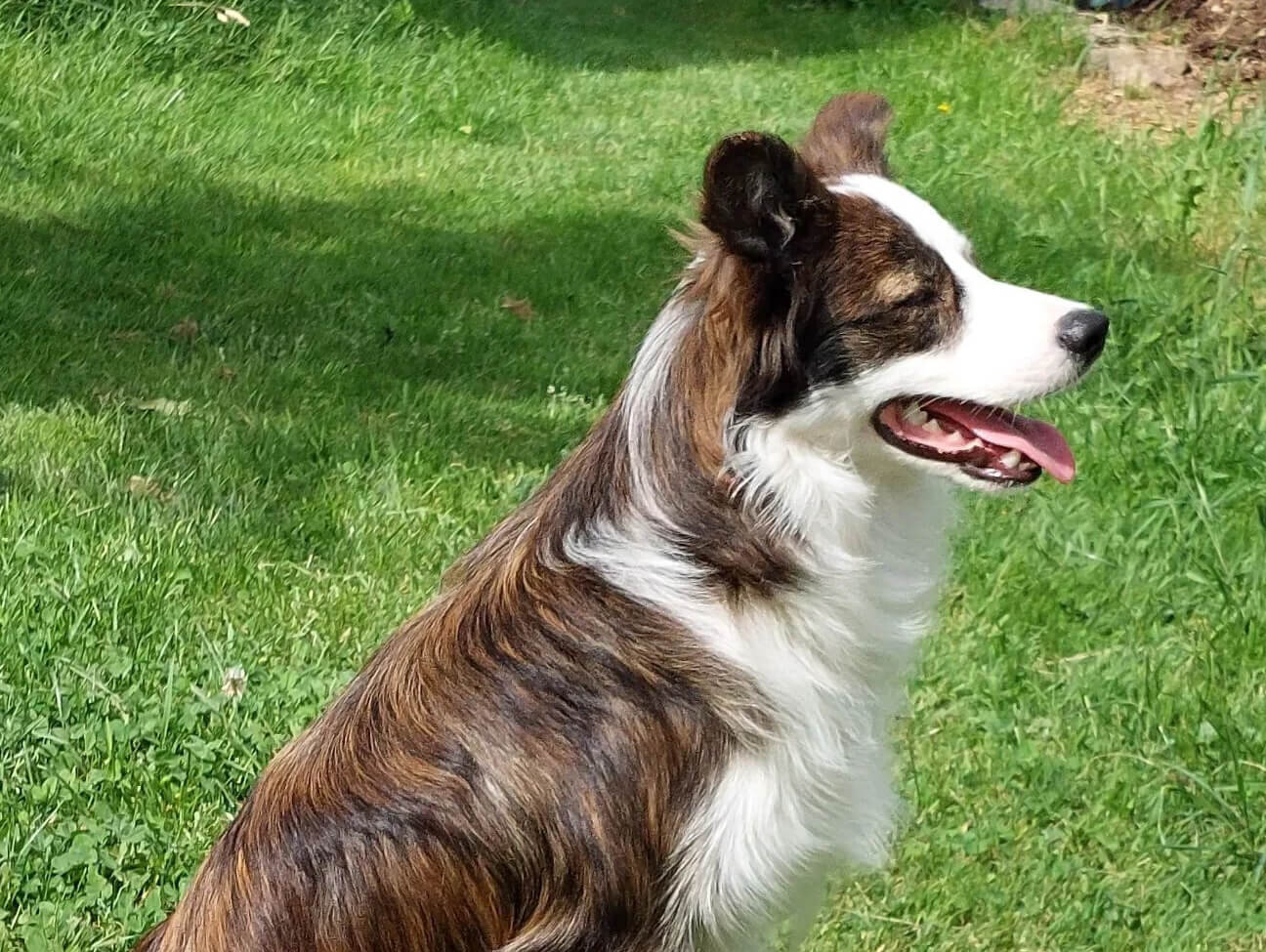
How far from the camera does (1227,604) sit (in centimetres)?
402

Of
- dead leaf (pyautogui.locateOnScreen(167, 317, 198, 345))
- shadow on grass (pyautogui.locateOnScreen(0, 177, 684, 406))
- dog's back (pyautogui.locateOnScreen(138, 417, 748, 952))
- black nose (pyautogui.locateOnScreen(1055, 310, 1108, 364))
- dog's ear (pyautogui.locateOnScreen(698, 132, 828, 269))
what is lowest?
dead leaf (pyautogui.locateOnScreen(167, 317, 198, 345))

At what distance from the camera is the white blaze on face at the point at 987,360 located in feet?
8.02

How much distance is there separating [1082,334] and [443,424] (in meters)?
3.18

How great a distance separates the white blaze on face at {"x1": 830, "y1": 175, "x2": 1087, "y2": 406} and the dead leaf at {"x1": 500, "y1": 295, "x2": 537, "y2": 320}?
4.11 m

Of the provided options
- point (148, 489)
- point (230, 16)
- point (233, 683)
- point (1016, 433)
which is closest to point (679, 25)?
point (230, 16)

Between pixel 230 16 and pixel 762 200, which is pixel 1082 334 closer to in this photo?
pixel 762 200

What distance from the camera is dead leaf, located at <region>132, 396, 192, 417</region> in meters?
5.16

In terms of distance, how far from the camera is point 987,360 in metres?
2.45

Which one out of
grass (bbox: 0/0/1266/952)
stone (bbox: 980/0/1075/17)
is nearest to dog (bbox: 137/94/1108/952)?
grass (bbox: 0/0/1266/952)

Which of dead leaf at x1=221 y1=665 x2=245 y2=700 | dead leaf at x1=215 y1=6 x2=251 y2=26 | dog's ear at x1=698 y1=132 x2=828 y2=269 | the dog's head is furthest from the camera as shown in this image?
dead leaf at x1=215 y1=6 x2=251 y2=26

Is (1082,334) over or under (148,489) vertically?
over

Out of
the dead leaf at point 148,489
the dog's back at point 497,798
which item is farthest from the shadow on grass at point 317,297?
the dog's back at point 497,798

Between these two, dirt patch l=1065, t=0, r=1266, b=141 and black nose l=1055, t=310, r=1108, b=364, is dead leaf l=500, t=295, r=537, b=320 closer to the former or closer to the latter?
dirt patch l=1065, t=0, r=1266, b=141

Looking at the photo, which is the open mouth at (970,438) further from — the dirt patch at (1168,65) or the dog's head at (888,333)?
the dirt patch at (1168,65)
